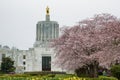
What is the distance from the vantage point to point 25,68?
96.3 m

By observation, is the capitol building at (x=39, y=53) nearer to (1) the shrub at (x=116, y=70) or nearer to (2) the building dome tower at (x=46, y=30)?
(2) the building dome tower at (x=46, y=30)

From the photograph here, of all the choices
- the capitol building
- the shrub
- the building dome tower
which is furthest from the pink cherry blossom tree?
the building dome tower

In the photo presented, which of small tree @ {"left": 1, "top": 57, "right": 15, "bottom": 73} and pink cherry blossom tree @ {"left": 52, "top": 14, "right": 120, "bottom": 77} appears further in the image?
small tree @ {"left": 1, "top": 57, "right": 15, "bottom": 73}

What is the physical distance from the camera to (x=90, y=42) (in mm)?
37750

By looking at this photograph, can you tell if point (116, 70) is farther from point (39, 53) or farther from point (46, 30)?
point (46, 30)

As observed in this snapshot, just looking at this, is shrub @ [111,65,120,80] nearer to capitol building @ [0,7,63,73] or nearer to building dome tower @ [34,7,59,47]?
capitol building @ [0,7,63,73]

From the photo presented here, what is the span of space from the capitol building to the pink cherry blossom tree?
48077 millimetres

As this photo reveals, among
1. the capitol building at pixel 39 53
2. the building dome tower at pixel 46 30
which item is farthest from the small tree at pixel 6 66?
the building dome tower at pixel 46 30

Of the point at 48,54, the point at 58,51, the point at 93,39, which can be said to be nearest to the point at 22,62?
the point at 48,54

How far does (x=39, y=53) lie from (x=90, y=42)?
5684cm

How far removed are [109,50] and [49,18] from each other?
72109 mm

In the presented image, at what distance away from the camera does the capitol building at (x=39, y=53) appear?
307 ft

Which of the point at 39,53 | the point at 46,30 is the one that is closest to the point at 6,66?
the point at 39,53

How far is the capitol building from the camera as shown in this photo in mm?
93688
